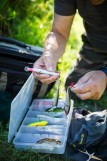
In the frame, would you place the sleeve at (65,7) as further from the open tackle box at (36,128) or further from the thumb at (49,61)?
the open tackle box at (36,128)

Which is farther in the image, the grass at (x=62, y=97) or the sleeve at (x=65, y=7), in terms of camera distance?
the sleeve at (x=65, y=7)

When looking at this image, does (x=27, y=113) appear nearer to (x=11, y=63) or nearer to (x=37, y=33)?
(x=11, y=63)

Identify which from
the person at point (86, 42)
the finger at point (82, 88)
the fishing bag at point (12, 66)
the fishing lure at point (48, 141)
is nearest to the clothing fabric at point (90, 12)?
the person at point (86, 42)

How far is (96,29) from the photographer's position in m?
2.97

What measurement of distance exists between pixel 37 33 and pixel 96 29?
147 cm

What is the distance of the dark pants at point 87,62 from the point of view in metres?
3.27

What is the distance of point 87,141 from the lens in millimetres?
2467

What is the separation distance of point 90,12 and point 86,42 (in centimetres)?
58

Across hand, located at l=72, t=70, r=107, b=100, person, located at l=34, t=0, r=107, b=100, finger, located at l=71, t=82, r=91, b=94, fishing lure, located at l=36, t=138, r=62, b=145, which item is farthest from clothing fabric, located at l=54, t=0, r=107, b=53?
fishing lure, located at l=36, t=138, r=62, b=145

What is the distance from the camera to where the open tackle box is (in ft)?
7.85

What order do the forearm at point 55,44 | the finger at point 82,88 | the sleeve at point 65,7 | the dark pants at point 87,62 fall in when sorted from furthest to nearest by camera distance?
the dark pants at point 87,62
the sleeve at point 65,7
the forearm at point 55,44
the finger at point 82,88

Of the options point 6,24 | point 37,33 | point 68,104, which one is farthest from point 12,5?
point 68,104

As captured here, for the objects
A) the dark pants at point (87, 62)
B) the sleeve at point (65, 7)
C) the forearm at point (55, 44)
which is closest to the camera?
the forearm at point (55, 44)

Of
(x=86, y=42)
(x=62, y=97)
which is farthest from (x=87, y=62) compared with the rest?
(x=62, y=97)
